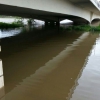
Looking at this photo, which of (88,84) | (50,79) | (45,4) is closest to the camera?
(88,84)

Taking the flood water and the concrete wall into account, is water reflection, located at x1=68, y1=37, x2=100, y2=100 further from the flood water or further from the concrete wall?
the concrete wall

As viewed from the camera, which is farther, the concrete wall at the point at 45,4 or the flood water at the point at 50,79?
the concrete wall at the point at 45,4

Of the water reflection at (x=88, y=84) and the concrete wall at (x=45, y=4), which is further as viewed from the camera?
the concrete wall at (x=45, y=4)

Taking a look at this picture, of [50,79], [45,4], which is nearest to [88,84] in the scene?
[50,79]

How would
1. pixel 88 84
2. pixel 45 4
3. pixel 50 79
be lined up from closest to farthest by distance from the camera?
pixel 88 84 < pixel 50 79 < pixel 45 4

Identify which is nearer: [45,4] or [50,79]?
[50,79]

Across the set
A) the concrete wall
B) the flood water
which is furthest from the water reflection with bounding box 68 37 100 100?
the concrete wall

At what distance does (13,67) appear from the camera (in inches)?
308

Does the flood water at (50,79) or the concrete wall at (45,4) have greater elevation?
the concrete wall at (45,4)

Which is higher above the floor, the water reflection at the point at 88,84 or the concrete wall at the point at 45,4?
the concrete wall at the point at 45,4

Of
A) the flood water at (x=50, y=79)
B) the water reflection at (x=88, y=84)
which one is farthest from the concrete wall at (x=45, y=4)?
the water reflection at (x=88, y=84)

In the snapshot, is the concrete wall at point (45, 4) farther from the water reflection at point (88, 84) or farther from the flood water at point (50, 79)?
the water reflection at point (88, 84)

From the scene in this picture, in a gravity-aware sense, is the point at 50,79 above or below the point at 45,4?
below

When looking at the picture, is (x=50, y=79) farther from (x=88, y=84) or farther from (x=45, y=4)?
(x=45, y=4)
